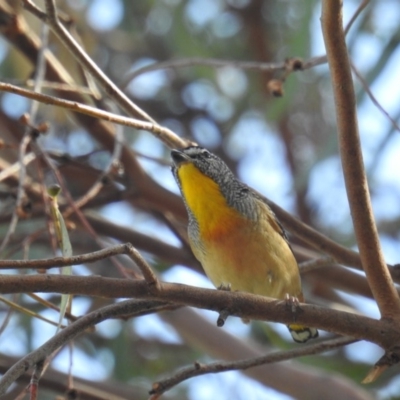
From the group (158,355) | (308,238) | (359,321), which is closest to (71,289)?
(359,321)

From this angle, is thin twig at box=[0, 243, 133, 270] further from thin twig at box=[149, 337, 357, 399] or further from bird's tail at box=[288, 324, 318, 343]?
bird's tail at box=[288, 324, 318, 343]

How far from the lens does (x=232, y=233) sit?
3.27 m

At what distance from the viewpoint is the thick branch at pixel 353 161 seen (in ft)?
7.13

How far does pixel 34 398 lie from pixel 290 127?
4.91 metres

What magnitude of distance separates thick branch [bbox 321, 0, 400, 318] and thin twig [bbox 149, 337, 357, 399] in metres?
0.18

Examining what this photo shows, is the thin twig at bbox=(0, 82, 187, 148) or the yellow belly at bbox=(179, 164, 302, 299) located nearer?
the thin twig at bbox=(0, 82, 187, 148)

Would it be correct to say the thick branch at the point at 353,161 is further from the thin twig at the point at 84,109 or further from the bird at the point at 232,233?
the bird at the point at 232,233

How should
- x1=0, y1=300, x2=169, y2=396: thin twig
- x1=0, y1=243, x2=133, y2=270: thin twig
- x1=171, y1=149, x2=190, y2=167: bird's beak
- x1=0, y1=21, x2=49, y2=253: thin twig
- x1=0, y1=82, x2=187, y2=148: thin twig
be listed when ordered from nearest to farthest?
x1=0, y1=243, x2=133, y2=270: thin twig
x1=0, y1=300, x2=169, y2=396: thin twig
x1=0, y1=82, x2=187, y2=148: thin twig
x1=0, y1=21, x2=49, y2=253: thin twig
x1=171, y1=149, x2=190, y2=167: bird's beak

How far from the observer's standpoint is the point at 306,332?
12.2 feet

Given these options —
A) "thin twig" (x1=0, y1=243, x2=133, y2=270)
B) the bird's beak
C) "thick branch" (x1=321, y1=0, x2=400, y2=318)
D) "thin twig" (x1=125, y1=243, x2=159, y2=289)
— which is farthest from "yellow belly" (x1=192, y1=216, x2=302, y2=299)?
"thin twig" (x1=0, y1=243, x2=133, y2=270)

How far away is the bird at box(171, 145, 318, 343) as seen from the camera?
3.28 meters

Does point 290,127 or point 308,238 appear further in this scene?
point 290,127

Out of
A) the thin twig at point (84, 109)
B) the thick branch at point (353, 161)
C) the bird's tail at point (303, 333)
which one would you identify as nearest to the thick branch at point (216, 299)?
the thick branch at point (353, 161)

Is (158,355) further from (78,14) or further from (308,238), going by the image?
(308,238)
